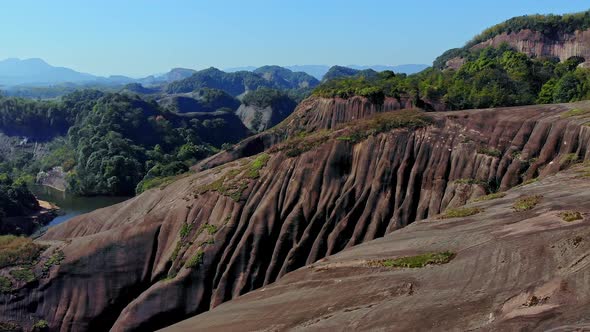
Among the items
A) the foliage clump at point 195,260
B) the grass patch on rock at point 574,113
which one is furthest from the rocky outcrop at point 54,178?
the grass patch on rock at point 574,113

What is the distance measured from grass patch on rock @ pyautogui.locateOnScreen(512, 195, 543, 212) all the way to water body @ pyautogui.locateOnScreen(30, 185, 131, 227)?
70569 millimetres

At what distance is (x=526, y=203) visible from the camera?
21516 millimetres

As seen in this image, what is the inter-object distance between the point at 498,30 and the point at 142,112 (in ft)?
320

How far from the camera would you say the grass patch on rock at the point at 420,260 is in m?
18.6

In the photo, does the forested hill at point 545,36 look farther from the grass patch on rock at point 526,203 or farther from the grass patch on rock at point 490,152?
the grass patch on rock at point 526,203

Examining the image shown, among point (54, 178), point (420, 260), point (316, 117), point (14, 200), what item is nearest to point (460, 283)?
point (420, 260)

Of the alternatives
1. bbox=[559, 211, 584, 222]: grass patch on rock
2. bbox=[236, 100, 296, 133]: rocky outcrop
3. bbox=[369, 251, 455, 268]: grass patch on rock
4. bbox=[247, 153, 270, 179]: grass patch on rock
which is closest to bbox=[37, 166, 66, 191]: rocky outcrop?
bbox=[236, 100, 296, 133]: rocky outcrop

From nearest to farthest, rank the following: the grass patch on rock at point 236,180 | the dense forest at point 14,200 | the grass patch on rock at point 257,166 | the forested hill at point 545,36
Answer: the grass patch on rock at point 236,180
the grass patch on rock at point 257,166
the dense forest at point 14,200
the forested hill at point 545,36

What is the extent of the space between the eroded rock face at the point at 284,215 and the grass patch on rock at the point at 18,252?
1.68m

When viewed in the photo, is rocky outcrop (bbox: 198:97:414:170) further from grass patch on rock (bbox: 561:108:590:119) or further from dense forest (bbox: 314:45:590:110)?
grass patch on rock (bbox: 561:108:590:119)

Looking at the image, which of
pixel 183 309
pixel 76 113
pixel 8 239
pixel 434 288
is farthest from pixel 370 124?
pixel 76 113

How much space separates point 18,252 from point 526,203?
112 feet

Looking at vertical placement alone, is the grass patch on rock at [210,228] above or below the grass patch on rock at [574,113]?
below

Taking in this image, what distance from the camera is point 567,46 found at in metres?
114
